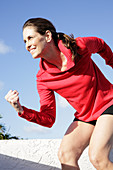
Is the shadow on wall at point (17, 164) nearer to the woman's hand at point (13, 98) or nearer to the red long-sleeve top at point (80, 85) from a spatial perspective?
the red long-sleeve top at point (80, 85)

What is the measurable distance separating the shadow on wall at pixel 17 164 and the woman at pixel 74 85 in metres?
1.34

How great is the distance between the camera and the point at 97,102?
1847 millimetres

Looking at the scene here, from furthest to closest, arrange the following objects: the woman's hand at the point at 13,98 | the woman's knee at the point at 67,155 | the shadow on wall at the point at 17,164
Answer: the shadow on wall at the point at 17,164 → the woman's knee at the point at 67,155 → the woman's hand at the point at 13,98

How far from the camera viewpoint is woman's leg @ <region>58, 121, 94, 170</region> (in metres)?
1.78

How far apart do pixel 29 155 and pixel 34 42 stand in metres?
1.74

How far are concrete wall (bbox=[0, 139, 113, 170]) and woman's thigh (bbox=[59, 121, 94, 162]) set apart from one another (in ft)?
4.45

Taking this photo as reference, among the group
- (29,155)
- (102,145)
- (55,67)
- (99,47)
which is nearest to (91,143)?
(102,145)

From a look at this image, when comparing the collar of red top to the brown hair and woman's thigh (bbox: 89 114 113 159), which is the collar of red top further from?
woman's thigh (bbox: 89 114 113 159)

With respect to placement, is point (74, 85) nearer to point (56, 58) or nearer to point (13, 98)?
point (56, 58)

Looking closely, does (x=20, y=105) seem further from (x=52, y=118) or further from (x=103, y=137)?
(x=103, y=137)

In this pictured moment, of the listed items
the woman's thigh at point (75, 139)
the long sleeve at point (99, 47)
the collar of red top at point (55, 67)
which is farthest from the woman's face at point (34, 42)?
the woman's thigh at point (75, 139)

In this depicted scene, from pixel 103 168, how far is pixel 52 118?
504 millimetres

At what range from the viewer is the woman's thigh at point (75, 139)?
1.79 m

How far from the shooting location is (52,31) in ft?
6.17
